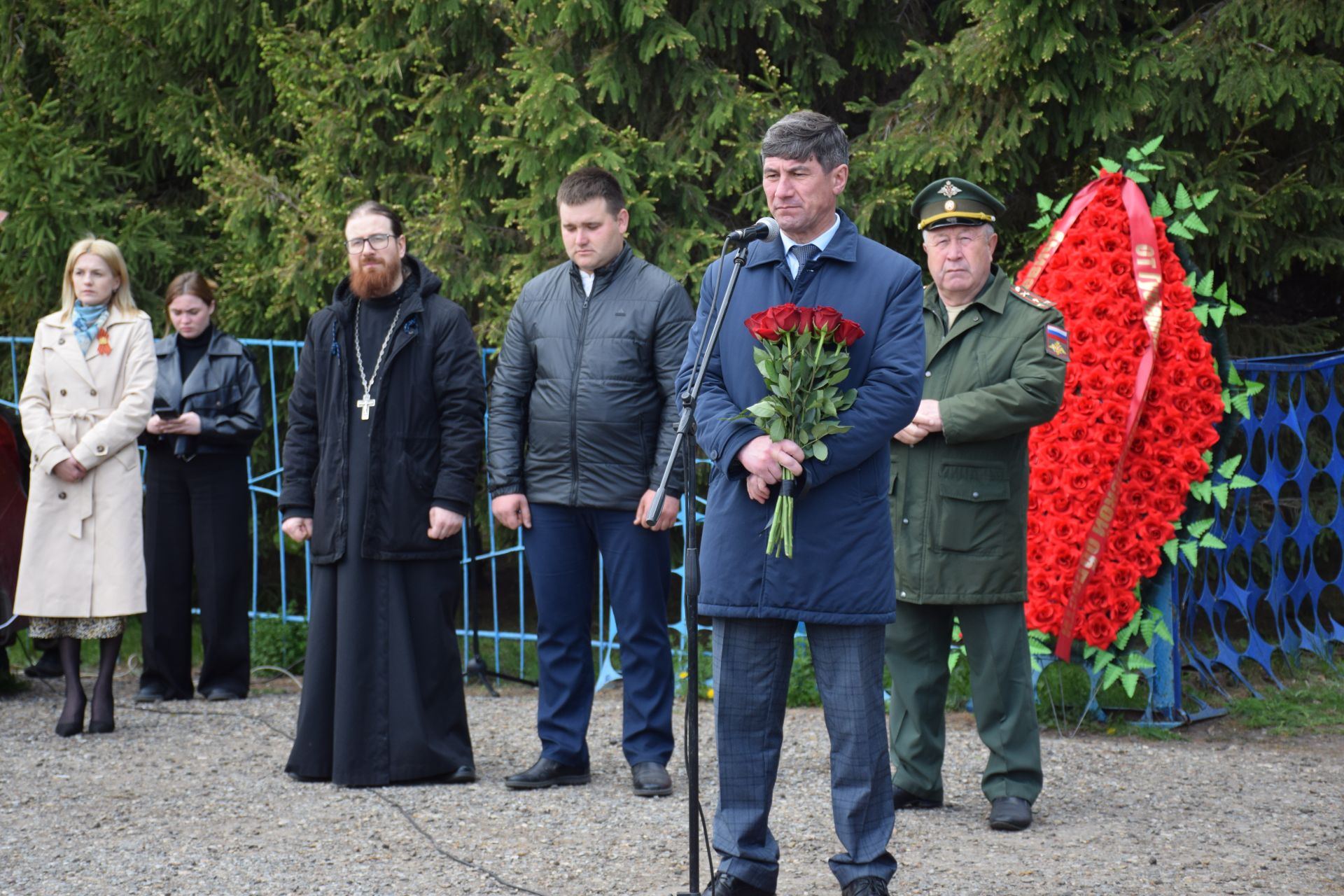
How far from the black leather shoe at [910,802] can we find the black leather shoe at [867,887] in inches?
47.2

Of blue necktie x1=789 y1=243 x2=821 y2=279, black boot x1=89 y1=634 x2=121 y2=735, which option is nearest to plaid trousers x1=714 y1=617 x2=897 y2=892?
blue necktie x1=789 y1=243 x2=821 y2=279

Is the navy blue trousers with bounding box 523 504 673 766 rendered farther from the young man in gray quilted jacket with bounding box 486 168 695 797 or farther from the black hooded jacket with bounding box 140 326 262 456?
the black hooded jacket with bounding box 140 326 262 456

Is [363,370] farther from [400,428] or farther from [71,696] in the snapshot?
[71,696]

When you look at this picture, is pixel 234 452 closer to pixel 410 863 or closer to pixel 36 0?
pixel 410 863

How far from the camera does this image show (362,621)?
203 inches

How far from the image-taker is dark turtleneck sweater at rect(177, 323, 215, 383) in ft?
22.8

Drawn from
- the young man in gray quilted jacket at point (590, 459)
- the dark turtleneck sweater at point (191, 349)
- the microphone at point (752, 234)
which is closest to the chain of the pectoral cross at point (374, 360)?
the young man in gray quilted jacket at point (590, 459)

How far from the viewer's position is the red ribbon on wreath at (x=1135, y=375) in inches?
227

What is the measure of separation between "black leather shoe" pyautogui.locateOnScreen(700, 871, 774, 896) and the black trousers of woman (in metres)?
3.88

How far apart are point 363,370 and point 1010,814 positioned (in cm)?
270

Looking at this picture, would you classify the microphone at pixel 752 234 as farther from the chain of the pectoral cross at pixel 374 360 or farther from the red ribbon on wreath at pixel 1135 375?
the red ribbon on wreath at pixel 1135 375

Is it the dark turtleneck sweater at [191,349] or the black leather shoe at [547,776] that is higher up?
the dark turtleneck sweater at [191,349]

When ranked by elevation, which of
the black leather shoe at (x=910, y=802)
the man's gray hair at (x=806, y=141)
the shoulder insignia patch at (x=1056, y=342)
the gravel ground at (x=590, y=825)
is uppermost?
the man's gray hair at (x=806, y=141)

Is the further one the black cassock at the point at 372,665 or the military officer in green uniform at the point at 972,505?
the black cassock at the point at 372,665
